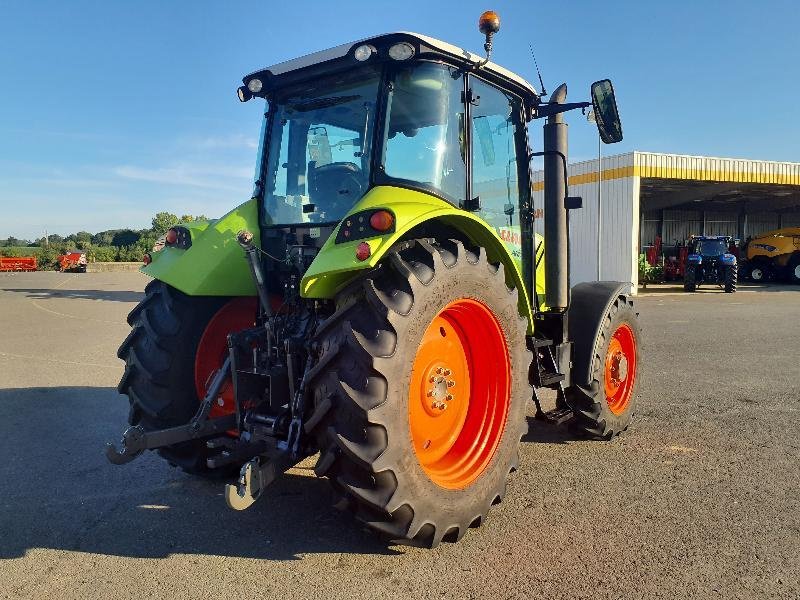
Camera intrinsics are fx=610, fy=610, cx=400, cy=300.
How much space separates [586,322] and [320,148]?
2.35 metres

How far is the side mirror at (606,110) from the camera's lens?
160 inches

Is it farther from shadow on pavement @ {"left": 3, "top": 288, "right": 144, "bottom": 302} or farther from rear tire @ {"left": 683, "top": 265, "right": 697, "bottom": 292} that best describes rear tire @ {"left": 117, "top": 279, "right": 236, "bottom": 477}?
rear tire @ {"left": 683, "top": 265, "right": 697, "bottom": 292}

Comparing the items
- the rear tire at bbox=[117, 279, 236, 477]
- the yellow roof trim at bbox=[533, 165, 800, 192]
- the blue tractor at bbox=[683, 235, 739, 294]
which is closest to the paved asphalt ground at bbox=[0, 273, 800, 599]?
the rear tire at bbox=[117, 279, 236, 477]

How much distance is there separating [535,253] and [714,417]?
2.47m

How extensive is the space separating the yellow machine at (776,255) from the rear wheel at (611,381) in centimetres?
2742

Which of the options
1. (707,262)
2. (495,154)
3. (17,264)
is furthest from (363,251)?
(17,264)

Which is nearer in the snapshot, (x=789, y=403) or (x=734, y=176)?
(x=789, y=403)

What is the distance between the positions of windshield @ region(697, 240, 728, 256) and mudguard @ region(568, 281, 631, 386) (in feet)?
72.6

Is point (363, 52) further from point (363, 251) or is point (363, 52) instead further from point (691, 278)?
point (691, 278)

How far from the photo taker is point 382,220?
9.11 feet

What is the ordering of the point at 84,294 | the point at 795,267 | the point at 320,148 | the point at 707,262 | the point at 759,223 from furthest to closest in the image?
the point at 759,223
the point at 795,267
the point at 707,262
the point at 84,294
the point at 320,148

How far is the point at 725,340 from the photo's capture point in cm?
1048

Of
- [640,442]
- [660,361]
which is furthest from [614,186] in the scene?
[640,442]

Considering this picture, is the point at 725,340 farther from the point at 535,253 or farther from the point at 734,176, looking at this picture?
the point at 734,176
